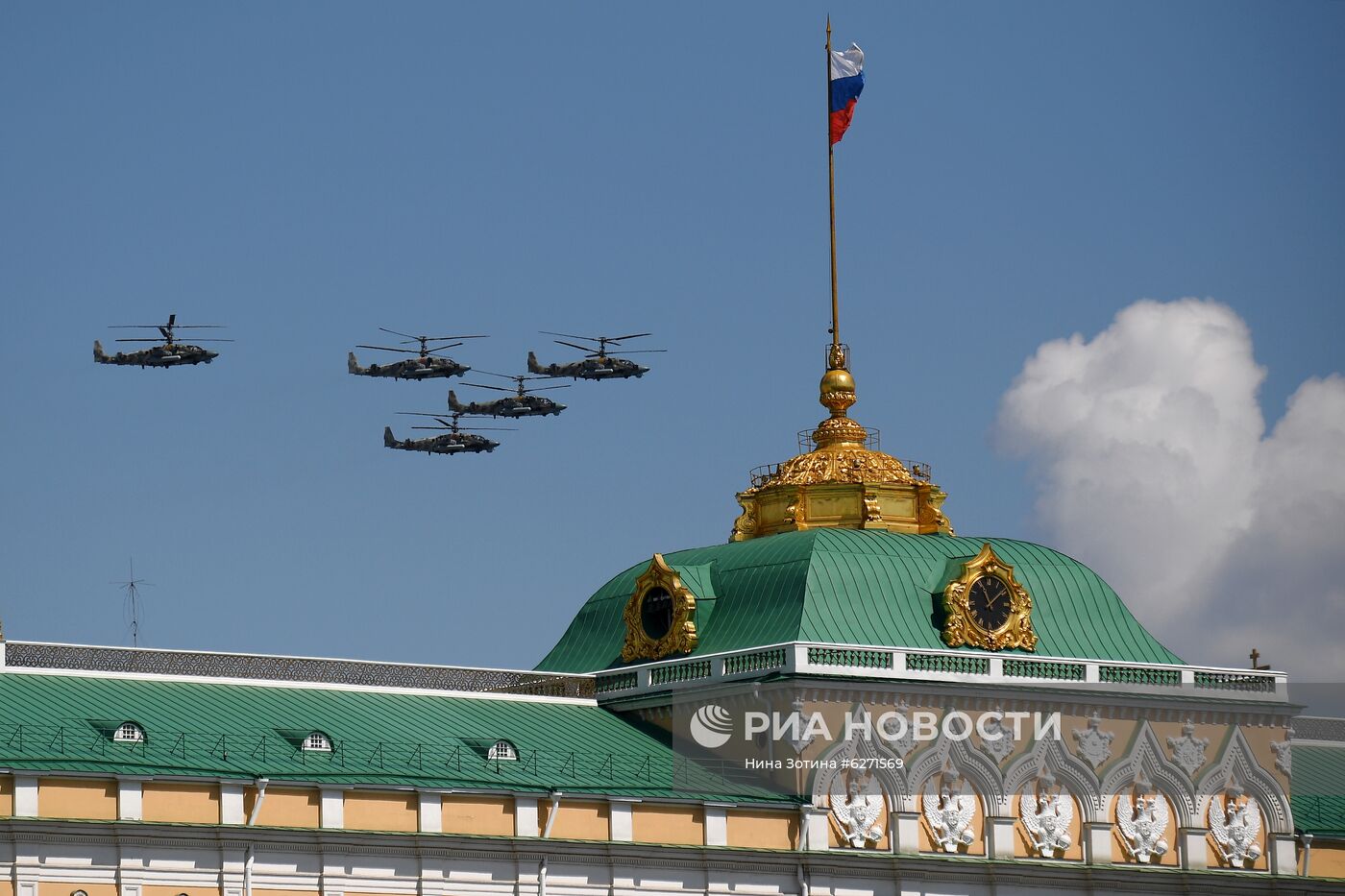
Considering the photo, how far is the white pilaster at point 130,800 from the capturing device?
3442 inches

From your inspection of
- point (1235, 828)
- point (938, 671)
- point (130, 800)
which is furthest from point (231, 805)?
point (1235, 828)

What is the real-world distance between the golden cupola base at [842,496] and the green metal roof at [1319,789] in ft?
45.5

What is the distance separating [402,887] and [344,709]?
8294mm

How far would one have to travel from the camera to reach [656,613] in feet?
350

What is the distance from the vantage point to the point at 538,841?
92.4m

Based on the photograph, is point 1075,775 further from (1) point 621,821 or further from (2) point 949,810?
(1) point 621,821

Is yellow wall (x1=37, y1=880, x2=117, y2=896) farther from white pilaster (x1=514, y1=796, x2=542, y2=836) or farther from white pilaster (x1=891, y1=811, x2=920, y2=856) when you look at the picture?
white pilaster (x1=891, y1=811, x2=920, y2=856)

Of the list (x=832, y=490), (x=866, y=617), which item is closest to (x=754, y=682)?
(x=866, y=617)

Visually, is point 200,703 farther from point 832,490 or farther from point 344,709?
point 832,490

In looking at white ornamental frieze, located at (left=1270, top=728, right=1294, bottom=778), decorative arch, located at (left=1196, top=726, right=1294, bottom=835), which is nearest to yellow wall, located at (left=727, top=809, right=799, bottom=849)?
decorative arch, located at (left=1196, top=726, right=1294, bottom=835)

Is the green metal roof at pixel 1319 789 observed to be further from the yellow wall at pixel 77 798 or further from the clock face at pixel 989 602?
the yellow wall at pixel 77 798

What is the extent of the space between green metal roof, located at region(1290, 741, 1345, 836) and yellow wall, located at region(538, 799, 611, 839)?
24437 millimetres

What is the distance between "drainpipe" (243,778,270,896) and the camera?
88.8m

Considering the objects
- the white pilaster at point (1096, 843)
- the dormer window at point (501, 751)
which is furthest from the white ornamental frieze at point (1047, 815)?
the dormer window at point (501, 751)
